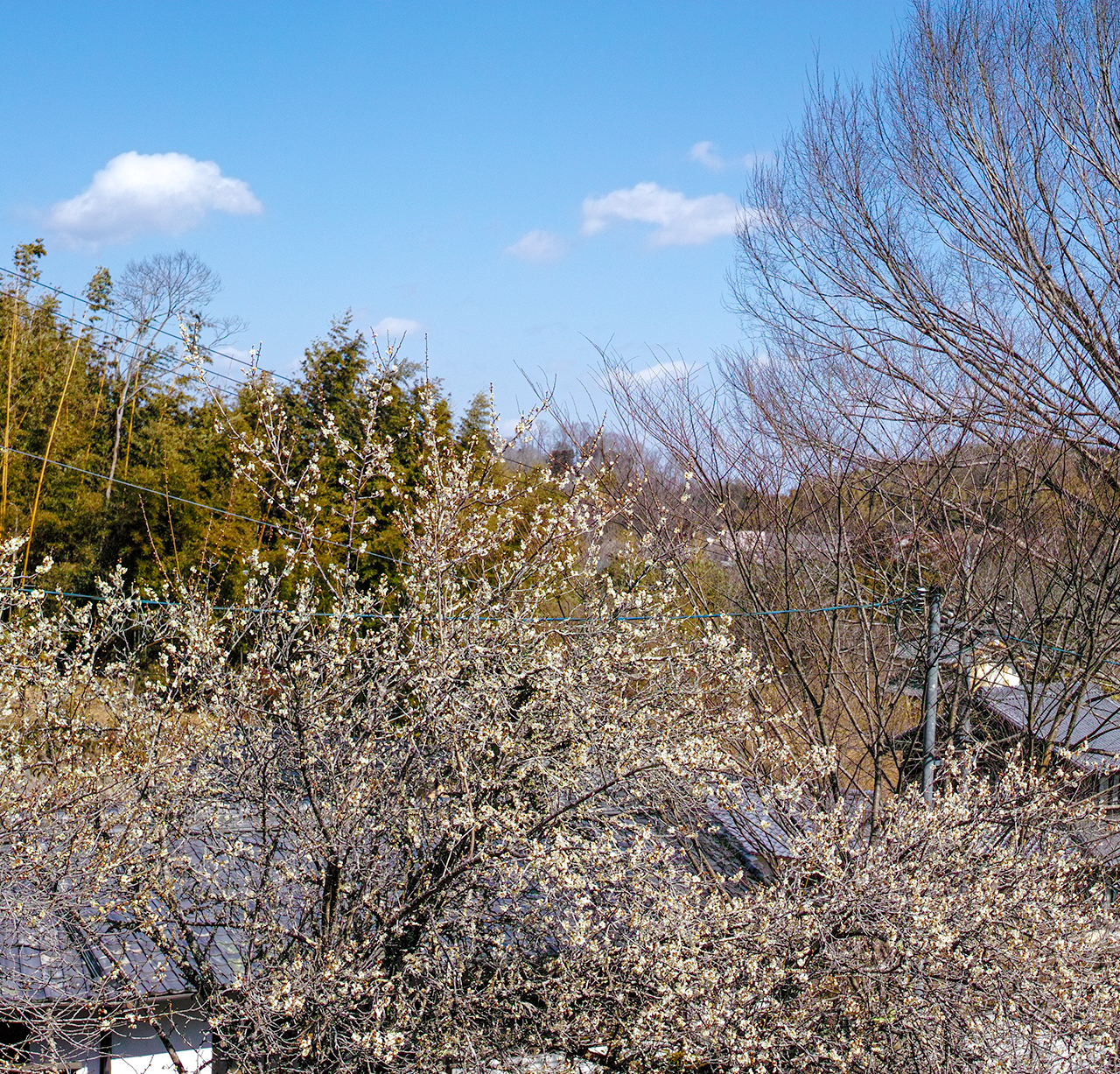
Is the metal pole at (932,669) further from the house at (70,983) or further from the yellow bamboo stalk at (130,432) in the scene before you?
the yellow bamboo stalk at (130,432)

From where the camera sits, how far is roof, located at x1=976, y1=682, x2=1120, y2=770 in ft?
18.7

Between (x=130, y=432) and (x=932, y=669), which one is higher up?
(x=130, y=432)

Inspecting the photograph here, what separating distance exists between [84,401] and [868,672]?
12297mm

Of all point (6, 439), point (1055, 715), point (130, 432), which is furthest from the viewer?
point (130, 432)

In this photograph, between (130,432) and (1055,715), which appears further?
(130,432)

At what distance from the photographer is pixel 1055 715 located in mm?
5883

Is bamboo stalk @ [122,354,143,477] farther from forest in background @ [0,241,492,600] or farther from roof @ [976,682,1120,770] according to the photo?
roof @ [976,682,1120,770]

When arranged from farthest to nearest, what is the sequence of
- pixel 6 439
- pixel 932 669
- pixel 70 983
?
pixel 6 439, pixel 932 669, pixel 70 983

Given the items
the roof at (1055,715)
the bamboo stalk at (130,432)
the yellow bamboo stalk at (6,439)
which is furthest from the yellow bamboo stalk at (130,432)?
the roof at (1055,715)

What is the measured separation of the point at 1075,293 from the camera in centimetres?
661

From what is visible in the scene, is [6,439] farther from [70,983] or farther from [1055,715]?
[1055,715]

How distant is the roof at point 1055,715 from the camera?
5695 millimetres

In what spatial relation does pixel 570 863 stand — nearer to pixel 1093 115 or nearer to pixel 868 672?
pixel 868 672

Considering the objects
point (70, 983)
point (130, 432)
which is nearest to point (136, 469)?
point (130, 432)
